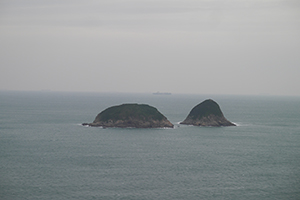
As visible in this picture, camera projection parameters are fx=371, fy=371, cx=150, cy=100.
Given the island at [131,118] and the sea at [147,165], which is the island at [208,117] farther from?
the sea at [147,165]

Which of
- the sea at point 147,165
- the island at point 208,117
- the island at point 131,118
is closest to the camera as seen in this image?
the sea at point 147,165

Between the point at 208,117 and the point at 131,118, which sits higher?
the point at 208,117

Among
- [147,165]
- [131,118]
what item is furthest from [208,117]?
[147,165]

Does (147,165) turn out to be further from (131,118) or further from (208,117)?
(208,117)

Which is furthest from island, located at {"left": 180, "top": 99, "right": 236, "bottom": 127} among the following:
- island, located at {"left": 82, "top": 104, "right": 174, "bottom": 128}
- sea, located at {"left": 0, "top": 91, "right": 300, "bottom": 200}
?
sea, located at {"left": 0, "top": 91, "right": 300, "bottom": 200}

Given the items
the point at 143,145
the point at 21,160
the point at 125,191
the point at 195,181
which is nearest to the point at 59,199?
the point at 125,191

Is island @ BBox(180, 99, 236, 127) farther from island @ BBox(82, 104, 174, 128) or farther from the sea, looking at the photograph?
the sea

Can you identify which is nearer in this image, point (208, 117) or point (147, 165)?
point (147, 165)

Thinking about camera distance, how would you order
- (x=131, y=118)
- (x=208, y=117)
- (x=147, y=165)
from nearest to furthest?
(x=147, y=165), (x=131, y=118), (x=208, y=117)

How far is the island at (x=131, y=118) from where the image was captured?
122 m

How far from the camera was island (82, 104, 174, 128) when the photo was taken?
401 feet

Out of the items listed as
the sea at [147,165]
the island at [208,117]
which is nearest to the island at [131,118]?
the sea at [147,165]

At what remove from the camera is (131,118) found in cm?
12312

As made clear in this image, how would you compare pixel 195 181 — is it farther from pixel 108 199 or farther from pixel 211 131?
pixel 211 131
